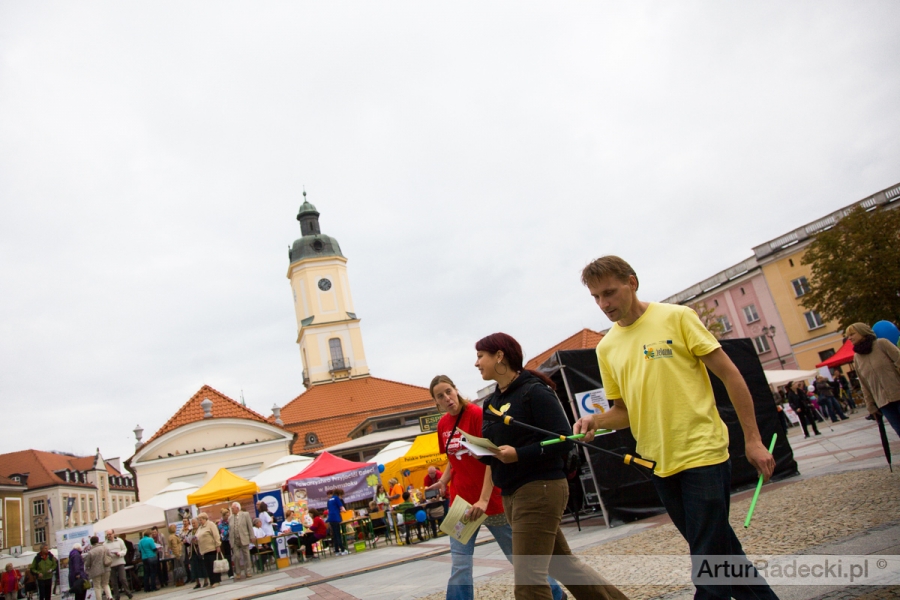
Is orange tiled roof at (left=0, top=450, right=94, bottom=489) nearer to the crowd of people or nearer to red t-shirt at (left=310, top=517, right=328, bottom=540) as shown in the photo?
red t-shirt at (left=310, top=517, right=328, bottom=540)

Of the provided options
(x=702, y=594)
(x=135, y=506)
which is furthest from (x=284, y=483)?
(x=702, y=594)

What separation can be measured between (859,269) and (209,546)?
3036 cm

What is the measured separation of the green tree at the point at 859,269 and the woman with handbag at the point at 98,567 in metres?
31.3

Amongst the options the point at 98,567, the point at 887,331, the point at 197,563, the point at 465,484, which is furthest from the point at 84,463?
the point at 887,331

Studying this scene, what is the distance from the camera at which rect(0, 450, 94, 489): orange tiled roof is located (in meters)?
66.8

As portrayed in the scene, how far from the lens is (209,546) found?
14812 mm

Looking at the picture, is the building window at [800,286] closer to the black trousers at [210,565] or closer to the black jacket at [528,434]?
the black trousers at [210,565]

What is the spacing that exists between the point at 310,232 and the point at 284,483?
46050 mm

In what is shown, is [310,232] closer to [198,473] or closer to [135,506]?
[198,473]

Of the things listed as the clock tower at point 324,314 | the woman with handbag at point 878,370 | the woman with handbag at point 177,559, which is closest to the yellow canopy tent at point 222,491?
the woman with handbag at point 177,559

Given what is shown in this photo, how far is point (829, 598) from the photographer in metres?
3.52

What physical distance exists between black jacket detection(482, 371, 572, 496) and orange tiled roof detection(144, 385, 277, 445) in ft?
106

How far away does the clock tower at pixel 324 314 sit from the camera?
2132 inches

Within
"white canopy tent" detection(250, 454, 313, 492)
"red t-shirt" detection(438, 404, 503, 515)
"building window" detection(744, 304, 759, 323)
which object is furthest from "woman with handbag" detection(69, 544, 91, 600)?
"building window" detection(744, 304, 759, 323)
